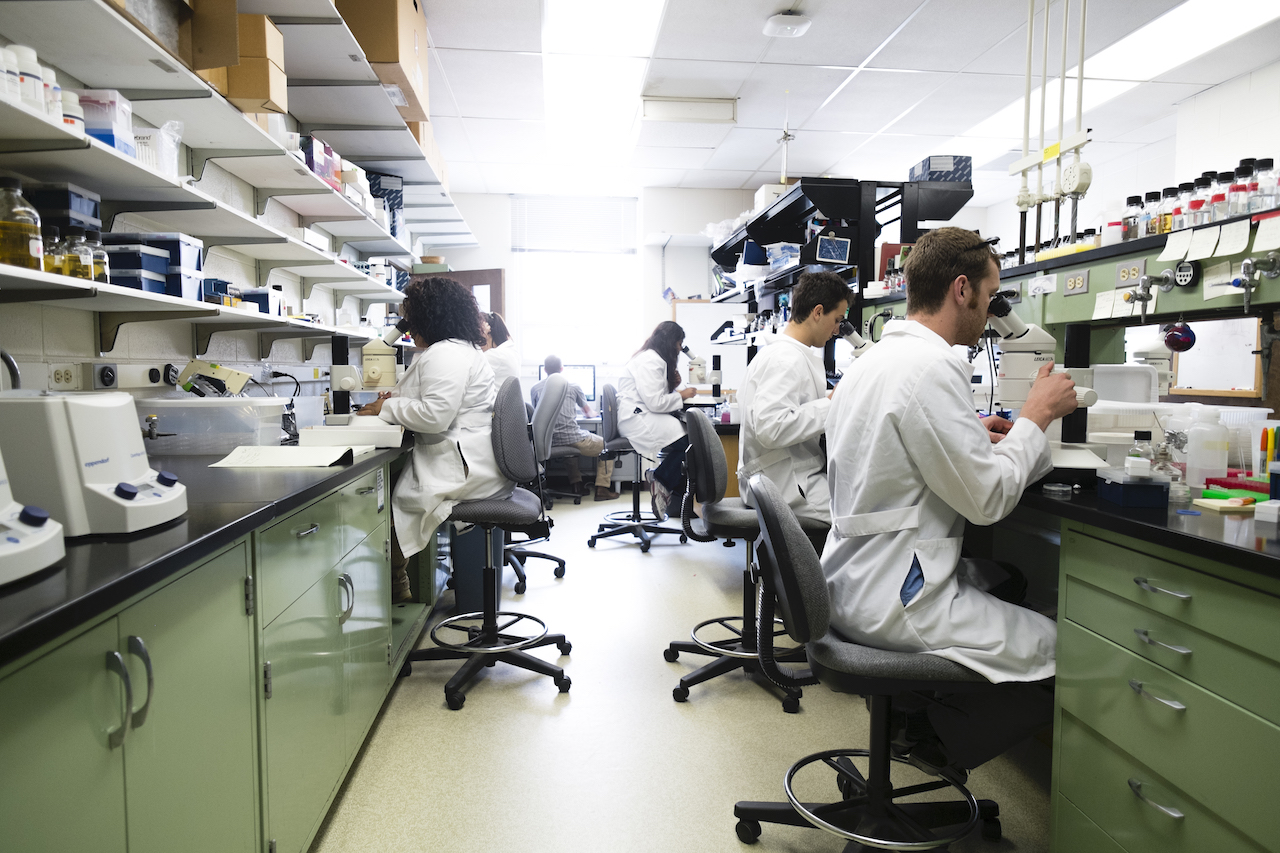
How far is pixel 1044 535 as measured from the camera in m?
1.66

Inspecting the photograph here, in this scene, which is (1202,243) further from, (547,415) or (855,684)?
(547,415)

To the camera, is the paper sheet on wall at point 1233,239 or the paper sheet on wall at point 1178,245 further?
the paper sheet on wall at point 1178,245

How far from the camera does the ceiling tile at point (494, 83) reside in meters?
3.89

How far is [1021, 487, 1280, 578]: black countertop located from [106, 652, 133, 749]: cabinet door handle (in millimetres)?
1424

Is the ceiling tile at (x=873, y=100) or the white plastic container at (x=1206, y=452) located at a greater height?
the ceiling tile at (x=873, y=100)

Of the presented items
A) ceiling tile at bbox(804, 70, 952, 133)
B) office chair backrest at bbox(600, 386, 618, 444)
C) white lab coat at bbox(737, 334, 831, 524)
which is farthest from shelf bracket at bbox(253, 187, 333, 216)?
ceiling tile at bbox(804, 70, 952, 133)

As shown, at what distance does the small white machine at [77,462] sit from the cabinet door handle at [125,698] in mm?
243

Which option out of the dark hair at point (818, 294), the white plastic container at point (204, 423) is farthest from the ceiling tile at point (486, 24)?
the white plastic container at point (204, 423)

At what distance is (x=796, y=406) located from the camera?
91.5 inches

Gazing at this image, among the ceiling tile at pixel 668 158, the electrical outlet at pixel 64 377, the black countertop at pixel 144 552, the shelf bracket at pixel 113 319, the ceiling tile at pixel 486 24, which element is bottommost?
the black countertop at pixel 144 552

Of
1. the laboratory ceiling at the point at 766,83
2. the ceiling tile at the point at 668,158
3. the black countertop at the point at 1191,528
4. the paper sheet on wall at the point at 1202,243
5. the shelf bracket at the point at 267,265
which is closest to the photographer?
the black countertop at the point at 1191,528

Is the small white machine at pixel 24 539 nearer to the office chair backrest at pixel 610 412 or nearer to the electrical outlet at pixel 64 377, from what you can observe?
the electrical outlet at pixel 64 377

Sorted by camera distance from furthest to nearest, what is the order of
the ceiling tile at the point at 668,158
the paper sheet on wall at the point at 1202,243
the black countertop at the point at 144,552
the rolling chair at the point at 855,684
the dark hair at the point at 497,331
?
the ceiling tile at the point at 668,158
the dark hair at the point at 497,331
the paper sheet on wall at the point at 1202,243
the rolling chair at the point at 855,684
the black countertop at the point at 144,552

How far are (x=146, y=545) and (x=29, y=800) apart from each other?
0.35 m
